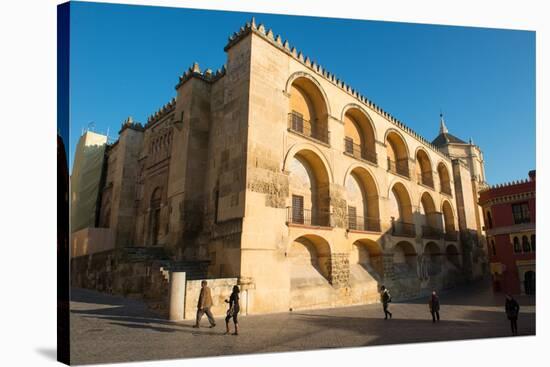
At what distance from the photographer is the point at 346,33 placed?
29.4ft

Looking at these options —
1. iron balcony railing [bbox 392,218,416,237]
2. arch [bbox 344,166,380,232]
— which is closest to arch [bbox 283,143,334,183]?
arch [bbox 344,166,380,232]

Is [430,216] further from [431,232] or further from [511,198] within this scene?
[511,198]

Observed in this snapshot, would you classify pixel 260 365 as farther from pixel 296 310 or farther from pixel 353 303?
pixel 353 303

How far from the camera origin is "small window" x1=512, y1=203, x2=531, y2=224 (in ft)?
51.9

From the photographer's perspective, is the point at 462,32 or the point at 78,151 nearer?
the point at 462,32

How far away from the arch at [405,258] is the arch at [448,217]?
7266mm

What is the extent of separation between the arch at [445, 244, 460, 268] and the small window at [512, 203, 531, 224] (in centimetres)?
557

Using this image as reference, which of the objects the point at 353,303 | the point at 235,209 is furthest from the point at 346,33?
the point at 353,303

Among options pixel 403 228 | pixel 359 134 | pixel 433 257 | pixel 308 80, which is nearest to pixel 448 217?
pixel 433 257

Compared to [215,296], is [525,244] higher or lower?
higher

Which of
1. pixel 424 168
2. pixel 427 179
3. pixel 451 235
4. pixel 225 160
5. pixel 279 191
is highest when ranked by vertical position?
pixel 424 168

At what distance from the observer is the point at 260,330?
7738 millimetres

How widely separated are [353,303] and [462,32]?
34.5 ft

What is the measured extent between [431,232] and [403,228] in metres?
3.21
